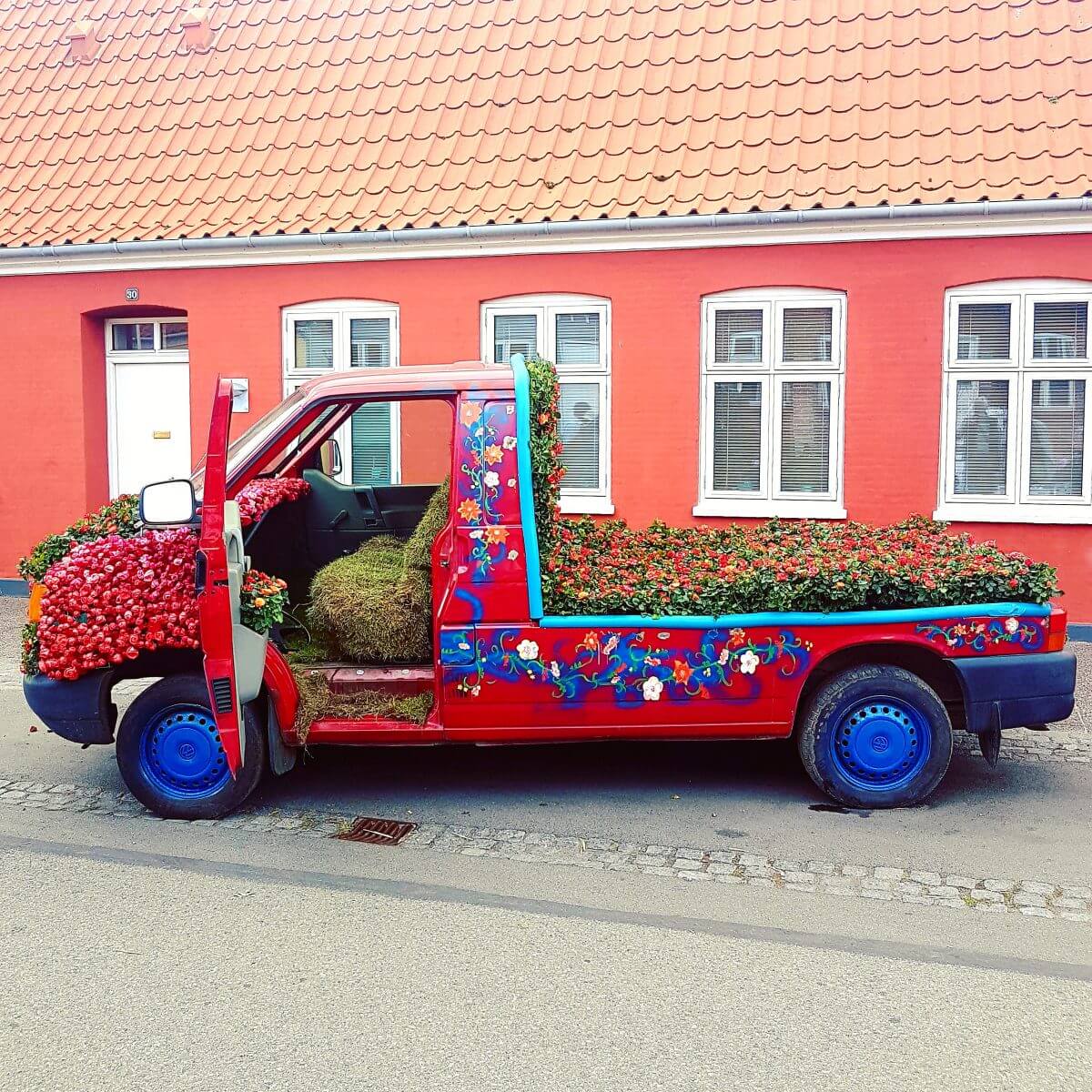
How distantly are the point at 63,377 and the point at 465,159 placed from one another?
4563 millimetres

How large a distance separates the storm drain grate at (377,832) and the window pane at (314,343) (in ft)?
21.2

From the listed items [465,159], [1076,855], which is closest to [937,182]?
[465,159]

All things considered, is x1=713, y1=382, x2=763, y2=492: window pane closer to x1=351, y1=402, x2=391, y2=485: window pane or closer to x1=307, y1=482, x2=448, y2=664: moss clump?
x1=351, y1=402, x2=391, y2=485: window pane

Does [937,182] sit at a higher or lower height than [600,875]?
higher

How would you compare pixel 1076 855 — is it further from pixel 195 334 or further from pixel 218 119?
pixel 218 119

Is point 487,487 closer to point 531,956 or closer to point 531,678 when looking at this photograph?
point 531,678

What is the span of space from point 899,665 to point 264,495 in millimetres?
3392

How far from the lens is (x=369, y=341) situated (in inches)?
430

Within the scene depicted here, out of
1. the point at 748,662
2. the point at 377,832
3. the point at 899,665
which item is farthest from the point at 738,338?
the point at 377,832

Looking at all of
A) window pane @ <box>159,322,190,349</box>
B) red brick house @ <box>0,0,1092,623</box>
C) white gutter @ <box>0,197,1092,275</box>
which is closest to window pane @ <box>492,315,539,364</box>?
red brick house @ <box>0,0,1092,623</box>

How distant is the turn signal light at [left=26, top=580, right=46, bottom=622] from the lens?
5.36 metres

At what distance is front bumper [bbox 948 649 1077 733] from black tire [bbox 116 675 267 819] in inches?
132

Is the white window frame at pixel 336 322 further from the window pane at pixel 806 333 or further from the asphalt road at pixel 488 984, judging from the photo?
the asphalt road at pixel 488 984

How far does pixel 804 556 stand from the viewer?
5.86 m
